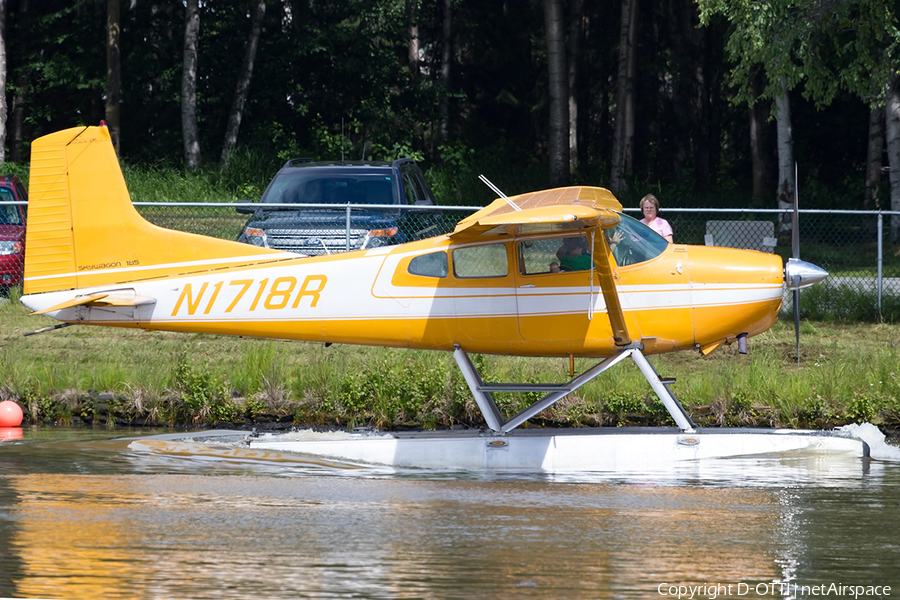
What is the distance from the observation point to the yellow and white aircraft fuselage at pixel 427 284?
8.09m

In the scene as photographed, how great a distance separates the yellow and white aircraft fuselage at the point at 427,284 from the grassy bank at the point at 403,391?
1345mm

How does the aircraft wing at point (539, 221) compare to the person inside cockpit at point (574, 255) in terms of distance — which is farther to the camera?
the person inside cockpit at point (574, 255)

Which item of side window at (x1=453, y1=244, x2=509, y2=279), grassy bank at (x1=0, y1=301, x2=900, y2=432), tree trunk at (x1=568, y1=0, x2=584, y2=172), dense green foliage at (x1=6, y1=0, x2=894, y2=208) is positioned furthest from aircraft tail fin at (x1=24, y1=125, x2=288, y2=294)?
tree trunk at (x1=568, y1=0, x2=584, y2=172)

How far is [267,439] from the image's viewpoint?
28.3 ft

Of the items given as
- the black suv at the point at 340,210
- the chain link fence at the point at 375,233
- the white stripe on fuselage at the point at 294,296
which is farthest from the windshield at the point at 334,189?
the white stripe on fuselage at the point at 294,296

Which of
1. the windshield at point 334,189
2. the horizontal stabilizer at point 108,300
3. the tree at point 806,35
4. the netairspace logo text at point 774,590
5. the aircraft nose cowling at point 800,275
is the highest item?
the tree at point 806,35

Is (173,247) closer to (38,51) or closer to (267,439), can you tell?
(267,439)

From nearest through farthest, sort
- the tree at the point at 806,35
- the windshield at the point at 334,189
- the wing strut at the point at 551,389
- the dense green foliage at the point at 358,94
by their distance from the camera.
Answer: the wing strut at the point at 551,389
the windshield at the point at 334,189
the tree at the point at 806,35
the dense green foliage at the point at 358,94

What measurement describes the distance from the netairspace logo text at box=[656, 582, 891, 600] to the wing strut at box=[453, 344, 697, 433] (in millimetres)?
3033

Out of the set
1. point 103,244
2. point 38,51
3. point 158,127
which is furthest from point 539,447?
point 38,51

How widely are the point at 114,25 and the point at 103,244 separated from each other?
58.5ft

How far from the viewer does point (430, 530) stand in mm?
6066

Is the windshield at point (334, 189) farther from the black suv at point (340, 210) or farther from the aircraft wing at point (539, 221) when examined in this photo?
the aircraft wing at point (539, 221)

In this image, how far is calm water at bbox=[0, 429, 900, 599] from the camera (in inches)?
203
